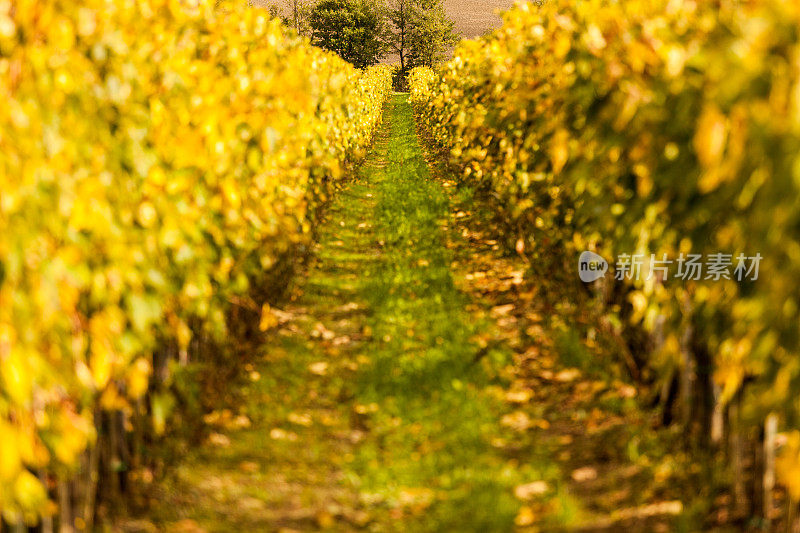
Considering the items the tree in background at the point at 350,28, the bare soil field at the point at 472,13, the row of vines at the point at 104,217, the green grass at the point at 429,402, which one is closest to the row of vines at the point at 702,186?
the green grass at the point at 429,402

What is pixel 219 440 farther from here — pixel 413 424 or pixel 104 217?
pixel 104 217

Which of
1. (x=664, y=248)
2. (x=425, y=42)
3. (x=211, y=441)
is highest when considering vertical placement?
(x=425, y=42)

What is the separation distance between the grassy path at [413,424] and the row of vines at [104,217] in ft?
1.82

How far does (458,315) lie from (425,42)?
84796mm

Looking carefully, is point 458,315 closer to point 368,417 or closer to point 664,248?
point 368,417

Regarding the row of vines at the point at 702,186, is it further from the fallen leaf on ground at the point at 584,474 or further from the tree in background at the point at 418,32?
the tree in background at the point at 418,32

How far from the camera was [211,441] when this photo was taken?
4.07m

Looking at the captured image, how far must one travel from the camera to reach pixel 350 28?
80.5 m

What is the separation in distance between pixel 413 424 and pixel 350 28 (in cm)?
8093

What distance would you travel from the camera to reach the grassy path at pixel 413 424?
11.4 ft

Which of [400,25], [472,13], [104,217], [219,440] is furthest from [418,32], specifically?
[472,13]

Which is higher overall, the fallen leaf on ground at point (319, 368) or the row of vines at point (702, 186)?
the row of vines at point (702, 186)

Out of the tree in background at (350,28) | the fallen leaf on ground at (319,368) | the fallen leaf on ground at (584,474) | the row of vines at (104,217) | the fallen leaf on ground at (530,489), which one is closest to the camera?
the row of vines at (104,217)

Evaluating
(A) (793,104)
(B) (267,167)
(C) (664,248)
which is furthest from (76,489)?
(A) (793,104)
